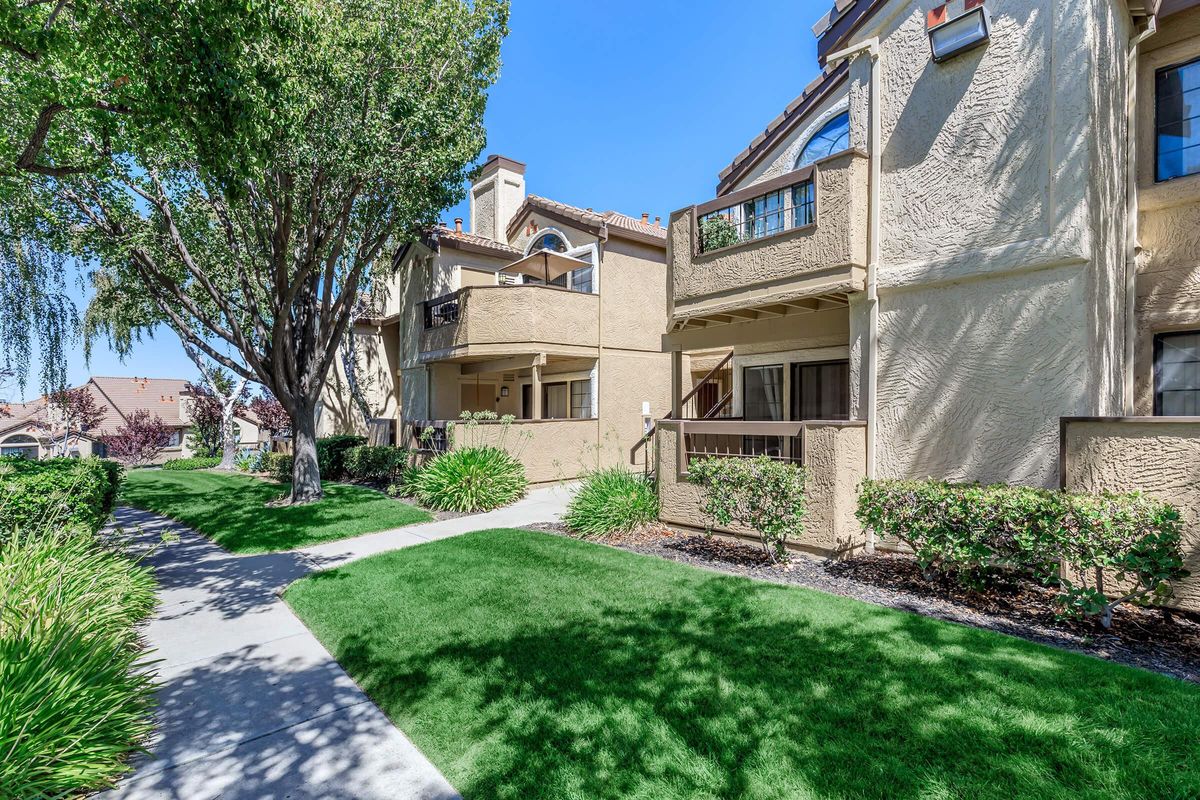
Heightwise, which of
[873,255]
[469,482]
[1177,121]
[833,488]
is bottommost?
[469,482]

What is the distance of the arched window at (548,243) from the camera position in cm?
1706

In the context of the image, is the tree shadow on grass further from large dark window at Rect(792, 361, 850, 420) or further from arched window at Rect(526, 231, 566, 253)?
arched window at Rect(526, 231, 566, 253)

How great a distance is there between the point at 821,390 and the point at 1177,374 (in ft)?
15.6

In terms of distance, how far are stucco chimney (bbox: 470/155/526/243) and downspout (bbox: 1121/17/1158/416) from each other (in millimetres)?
16847

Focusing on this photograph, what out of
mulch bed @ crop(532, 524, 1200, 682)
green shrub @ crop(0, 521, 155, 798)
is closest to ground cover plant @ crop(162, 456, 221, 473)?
green shrub @ crop(0, 521, 155, 798)

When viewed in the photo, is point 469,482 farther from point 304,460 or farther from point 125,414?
point 125,414

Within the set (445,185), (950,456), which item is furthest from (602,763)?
(445,185)

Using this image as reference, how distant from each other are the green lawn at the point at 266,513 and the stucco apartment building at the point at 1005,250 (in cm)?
702

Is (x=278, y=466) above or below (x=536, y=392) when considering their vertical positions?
below

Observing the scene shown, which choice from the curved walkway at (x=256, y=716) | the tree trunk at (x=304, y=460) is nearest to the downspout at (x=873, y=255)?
the curved walkway at (x=256, y=716)

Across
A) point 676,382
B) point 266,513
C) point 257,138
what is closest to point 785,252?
point 676,382

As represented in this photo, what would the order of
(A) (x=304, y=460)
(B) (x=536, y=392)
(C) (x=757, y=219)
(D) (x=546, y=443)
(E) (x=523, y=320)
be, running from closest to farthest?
1. (C) (x=757, y=219)
2. (A) (x=304, y=460)
3. (D) (x=546, y=443)
4. (E) (x=523, y=320)
5. (B) (x=536, y=392)

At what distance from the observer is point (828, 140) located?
10.9 meters

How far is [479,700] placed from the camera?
4.15m
